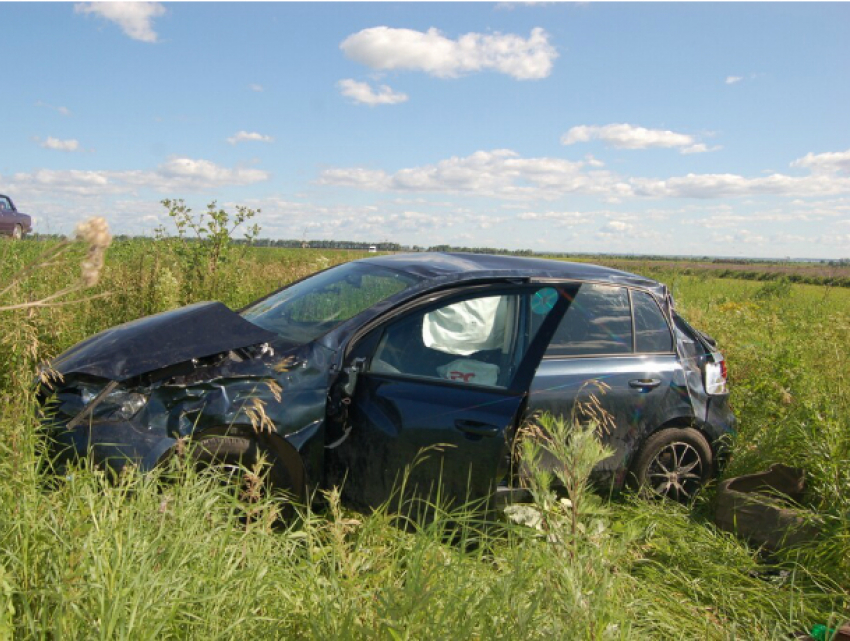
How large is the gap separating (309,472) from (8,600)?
1.71m

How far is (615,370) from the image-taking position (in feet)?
14.4

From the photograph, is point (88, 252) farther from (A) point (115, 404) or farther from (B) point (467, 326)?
(B) point (467, 326)

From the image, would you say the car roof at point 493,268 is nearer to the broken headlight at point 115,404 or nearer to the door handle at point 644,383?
the door handle at point 644,383

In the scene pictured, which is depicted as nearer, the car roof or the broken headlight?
the broken headlight

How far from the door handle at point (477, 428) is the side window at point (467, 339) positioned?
269 millimetres

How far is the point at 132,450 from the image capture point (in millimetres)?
3125

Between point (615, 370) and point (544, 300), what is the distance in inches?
28.1

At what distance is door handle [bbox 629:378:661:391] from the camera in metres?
4.42

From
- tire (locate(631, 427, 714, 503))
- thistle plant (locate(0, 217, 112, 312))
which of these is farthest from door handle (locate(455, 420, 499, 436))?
thistle plant (locate(0, 217, 112, 312))

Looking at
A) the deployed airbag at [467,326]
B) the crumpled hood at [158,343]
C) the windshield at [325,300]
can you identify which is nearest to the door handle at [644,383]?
the deployed airbag at [467,326]

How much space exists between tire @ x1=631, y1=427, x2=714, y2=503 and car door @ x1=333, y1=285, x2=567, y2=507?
1.23 metres

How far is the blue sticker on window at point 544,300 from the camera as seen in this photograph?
13.5ft

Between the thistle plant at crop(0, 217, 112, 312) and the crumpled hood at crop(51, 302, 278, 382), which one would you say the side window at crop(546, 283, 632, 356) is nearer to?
the crumpled hood at crop(51, 302, 278, 382)

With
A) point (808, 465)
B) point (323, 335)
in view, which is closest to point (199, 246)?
point (323, 335)
